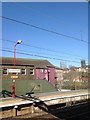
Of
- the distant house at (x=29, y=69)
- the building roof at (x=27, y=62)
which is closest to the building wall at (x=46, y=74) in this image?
the distant house at (x=29, y=69)

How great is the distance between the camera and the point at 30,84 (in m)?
31.3

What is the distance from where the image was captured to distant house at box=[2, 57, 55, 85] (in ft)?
133

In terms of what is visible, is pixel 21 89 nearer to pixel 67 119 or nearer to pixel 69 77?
pixel 67 119

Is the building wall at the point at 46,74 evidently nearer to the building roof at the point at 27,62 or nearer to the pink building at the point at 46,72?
the pink building at the point at 46,72

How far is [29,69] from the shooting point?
4322cm

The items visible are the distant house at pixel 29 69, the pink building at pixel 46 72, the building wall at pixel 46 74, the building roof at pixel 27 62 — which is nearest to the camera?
the distant house at pixel 29 69

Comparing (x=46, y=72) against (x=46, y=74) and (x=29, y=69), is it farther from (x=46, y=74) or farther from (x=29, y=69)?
(x=29, y=69)

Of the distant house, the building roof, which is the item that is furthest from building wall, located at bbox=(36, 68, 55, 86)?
the building roof

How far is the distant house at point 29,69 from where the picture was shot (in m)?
40.6

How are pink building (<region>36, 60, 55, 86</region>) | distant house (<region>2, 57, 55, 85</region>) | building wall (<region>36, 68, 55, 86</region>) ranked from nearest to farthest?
1. distant house (<region>2, 57, 55, 85</region>)
2. building wall (<region>36, 68, 55, 86</region>)
3. pink building (<region>36, 60, 55, 86</region>)

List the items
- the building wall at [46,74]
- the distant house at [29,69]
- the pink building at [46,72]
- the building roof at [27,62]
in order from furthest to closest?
1. the pink building at [46,72]
2. the building wall at [46,74]
3. the building roof at [27,62]
4. the distant house at [29,69]

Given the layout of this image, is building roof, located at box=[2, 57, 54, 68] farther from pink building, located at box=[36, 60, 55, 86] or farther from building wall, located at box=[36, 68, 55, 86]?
building wall, located at box=[36, 68, 55, 86]

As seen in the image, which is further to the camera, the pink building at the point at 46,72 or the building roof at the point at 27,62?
the pink building at the point at 46,72

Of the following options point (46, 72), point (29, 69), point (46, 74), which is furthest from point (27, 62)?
point (46, 74)
